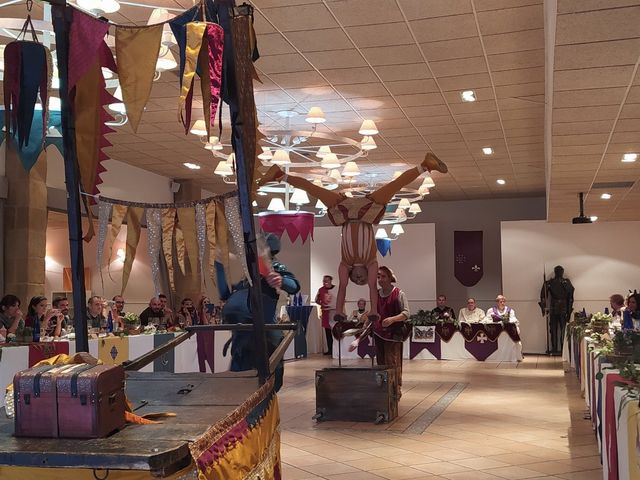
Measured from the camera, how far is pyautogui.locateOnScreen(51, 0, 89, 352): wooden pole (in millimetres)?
3307

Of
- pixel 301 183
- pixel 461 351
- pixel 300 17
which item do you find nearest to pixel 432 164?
pixel 301 183

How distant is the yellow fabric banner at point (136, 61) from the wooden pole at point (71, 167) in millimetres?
219

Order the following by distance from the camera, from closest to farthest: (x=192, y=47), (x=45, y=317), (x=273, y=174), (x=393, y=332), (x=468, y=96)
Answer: (x=192, y=47), (x=273, y=174), (x=393, y=332), (x=45, y=317), (x=468, y=96)

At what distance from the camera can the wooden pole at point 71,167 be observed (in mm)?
3307

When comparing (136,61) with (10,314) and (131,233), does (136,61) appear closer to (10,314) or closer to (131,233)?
(131,233)

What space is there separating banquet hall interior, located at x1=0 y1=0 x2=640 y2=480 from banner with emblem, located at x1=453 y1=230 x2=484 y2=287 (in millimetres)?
1461

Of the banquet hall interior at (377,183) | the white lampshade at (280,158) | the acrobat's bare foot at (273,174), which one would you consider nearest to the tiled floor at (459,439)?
the banquet hall interior at (377,183)

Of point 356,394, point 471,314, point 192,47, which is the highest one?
point 192,47

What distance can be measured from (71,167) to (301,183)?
3.73 meters

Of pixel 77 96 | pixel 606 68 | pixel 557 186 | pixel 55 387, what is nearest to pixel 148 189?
pixel 557 186

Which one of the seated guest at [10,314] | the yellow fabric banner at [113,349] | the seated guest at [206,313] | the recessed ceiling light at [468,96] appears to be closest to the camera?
the seated guest at [10,314]

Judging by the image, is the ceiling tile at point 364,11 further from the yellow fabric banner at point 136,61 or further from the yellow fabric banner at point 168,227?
the yellow fabric banner at point 136,61

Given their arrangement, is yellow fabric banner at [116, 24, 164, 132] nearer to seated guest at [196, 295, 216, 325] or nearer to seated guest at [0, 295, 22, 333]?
seated guest at [0, 295, 22, 333]

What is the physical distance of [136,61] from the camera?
10.9 ft
